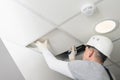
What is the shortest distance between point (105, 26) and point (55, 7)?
630mm

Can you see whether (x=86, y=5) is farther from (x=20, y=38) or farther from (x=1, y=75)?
(x=1, y=75)

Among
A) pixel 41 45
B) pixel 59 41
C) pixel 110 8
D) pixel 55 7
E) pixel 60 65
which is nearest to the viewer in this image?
pixel 55 7

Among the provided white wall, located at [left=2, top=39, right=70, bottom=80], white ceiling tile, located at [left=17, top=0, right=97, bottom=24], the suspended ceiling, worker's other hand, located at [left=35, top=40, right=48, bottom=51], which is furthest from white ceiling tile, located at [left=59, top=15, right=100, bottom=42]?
white wall, located at [left=2, top=39, right=70, bottom=80]

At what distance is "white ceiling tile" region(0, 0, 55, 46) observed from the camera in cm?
145

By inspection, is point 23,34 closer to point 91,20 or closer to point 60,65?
point 60,65

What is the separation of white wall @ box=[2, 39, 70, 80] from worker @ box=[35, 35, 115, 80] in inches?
5.7

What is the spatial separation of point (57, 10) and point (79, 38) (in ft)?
1.84

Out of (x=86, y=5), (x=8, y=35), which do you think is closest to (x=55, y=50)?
(x=8, y=35)

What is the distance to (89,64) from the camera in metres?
1.66

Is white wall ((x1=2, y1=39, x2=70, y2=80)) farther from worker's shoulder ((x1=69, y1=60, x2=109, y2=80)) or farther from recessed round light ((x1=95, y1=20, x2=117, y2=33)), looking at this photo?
recessed round light ((x1=95, y1=20, x2=117, y2=33))

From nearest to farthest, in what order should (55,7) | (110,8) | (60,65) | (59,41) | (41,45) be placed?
(55,7), (110,8), (60,65), (41,45), (59,41)

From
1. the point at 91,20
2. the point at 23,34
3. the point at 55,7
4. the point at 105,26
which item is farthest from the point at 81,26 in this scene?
the point at 23,34

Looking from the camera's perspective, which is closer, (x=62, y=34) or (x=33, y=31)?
(x=33, y=31)

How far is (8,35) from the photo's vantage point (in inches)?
64.2
